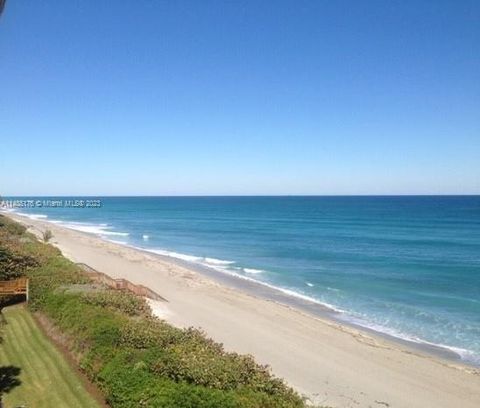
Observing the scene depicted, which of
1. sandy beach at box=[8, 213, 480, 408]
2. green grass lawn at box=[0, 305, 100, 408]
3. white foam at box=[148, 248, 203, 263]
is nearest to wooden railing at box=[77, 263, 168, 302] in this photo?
sandy beach at box=[8, 213, 480, 408]

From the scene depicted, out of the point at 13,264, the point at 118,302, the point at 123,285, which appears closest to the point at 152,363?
the point at 118,302

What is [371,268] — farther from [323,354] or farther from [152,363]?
[152,363]

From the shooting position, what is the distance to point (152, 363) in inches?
497

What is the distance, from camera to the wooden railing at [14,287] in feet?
69.7

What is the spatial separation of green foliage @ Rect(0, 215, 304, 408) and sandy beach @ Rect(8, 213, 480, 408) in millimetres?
3672

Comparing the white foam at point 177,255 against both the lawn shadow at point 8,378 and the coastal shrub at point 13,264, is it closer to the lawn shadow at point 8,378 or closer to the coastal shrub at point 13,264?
the coastal shrub at point 13,264

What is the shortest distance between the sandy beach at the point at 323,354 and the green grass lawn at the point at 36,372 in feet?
24.4

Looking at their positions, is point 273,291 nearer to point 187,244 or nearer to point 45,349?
point 45,349

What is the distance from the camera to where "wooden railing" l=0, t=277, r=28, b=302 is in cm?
2123

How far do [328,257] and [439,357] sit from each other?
2922cm

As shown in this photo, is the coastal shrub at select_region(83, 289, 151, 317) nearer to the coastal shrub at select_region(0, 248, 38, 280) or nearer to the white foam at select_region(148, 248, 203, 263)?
the coastal shrub at select_region(0, 248, 38, 280)

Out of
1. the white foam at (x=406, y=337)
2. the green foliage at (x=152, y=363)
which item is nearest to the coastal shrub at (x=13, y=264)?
the green foliage at (x=152, y=363)

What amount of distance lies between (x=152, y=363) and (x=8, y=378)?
4851 mm

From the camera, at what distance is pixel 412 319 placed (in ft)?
90.7
